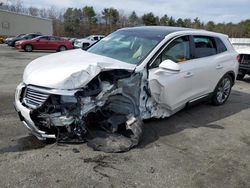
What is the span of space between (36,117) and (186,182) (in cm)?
211

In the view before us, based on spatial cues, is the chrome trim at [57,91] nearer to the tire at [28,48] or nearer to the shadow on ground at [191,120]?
the shadow on ground at [191,120]

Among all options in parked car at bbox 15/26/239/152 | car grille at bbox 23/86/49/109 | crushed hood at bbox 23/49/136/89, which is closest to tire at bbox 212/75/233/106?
parked car at bbox 15/26/239/152

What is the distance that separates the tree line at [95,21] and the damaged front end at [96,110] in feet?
183

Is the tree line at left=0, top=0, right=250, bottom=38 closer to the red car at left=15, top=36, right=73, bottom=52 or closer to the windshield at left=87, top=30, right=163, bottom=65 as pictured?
the red car at left=15, top=36, right=73, bottom=52

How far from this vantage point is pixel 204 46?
20.0ft

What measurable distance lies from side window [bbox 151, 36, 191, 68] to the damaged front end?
2.17 feet

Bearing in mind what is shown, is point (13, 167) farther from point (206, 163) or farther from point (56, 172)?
point (206, 163)

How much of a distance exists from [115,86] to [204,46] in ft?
8.86

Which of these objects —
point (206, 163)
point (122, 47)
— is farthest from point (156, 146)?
point (122, 47)

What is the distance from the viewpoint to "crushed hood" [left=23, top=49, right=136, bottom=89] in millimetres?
3852

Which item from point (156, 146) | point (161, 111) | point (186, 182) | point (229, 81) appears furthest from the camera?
point (229, 81)

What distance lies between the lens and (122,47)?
5234 mm

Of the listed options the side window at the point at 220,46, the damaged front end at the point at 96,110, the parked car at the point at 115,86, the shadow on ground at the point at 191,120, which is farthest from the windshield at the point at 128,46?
the side window at the point at 220,46

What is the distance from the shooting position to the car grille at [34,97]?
3893mm
